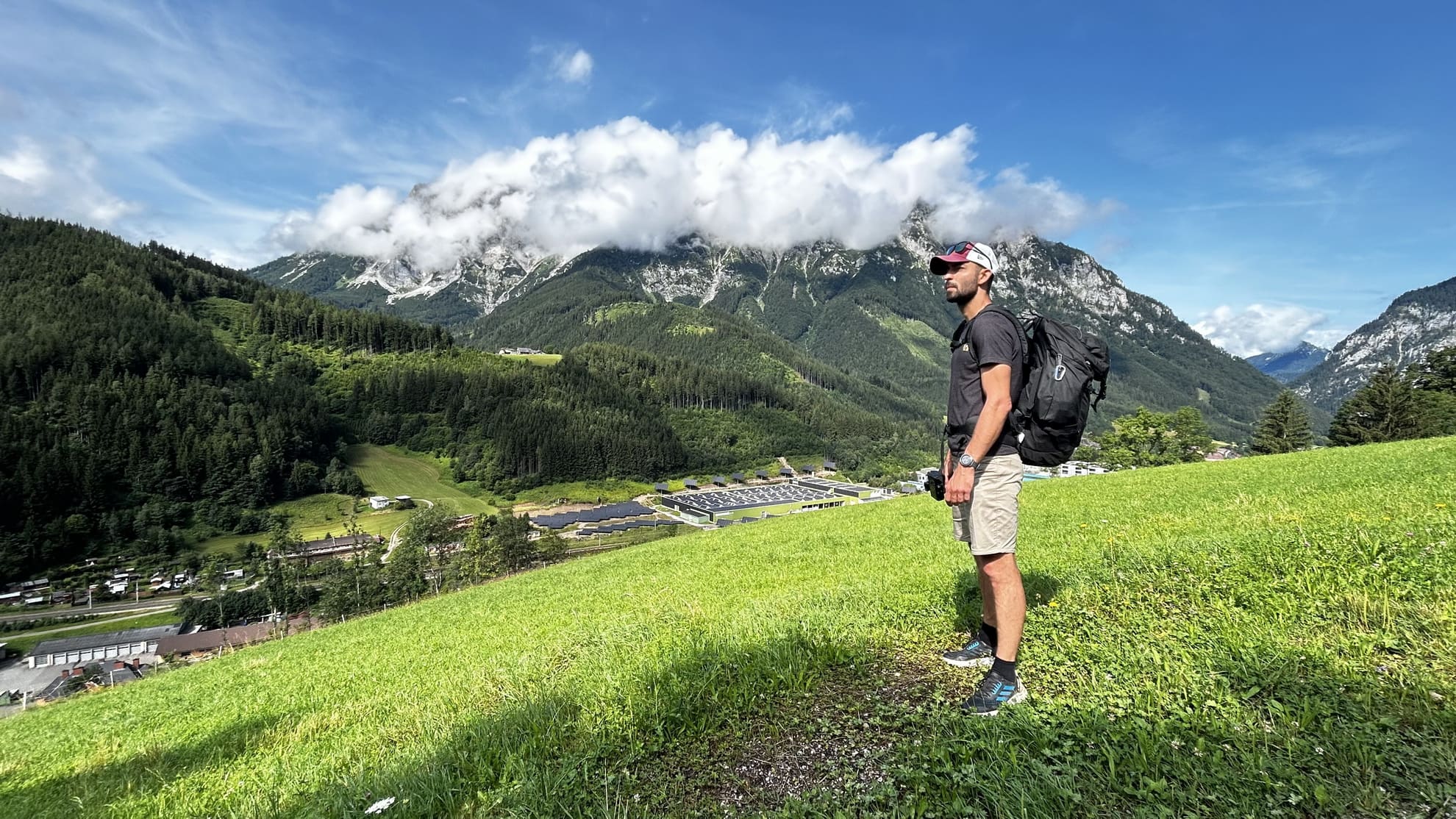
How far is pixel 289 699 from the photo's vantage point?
852cm

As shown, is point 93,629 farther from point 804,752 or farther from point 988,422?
point 988,422

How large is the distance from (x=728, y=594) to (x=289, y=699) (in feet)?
22.7

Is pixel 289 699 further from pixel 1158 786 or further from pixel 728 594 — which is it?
pixel 1158 786

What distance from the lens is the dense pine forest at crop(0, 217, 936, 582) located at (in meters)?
91.4

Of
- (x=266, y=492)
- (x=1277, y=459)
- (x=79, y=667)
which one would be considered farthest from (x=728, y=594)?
(x=266, y=492)

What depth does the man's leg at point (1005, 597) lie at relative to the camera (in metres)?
4.12

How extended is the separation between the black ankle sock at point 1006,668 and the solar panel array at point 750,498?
305 ft

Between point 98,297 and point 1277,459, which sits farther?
point 98,297

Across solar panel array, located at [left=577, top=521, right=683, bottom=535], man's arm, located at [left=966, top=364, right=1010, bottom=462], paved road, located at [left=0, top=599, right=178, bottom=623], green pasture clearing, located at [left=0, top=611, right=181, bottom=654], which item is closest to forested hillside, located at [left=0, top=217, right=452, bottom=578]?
paved road, located at [left=0, top=599, right=178, bottom=623]

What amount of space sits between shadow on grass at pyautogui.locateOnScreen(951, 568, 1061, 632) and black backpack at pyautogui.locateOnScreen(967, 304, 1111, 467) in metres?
1.80

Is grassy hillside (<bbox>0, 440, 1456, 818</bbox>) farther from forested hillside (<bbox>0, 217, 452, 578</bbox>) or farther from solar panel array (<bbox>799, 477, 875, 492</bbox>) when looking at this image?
solar panel array (<bbox>799, 477, 875, 492</bbox>)

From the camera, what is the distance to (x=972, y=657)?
4727mm

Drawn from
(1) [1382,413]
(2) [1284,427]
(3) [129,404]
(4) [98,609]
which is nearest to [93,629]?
(4) [98,609]

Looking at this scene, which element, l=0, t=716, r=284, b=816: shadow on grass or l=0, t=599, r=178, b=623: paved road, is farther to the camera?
l=0, t=599, r=178, b=623: paved road
